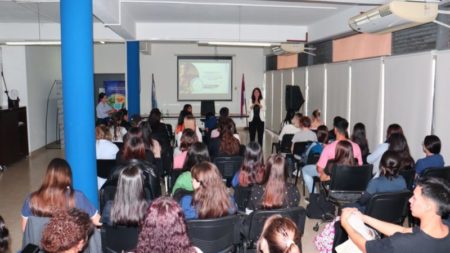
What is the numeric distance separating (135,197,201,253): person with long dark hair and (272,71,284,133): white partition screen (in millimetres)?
12110

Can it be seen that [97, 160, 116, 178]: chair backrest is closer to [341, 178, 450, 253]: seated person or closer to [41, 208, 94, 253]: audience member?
[41, 208, 94, 253]: audience member

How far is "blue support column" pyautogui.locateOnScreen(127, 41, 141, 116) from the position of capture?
10891 millimetres

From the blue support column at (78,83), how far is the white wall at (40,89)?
283 inches

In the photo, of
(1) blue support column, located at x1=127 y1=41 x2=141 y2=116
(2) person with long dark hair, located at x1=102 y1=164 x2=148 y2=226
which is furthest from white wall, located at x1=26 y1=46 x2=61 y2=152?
(2) person with long dark hair, located at x1=102 y1=164 x2=148 y2=226

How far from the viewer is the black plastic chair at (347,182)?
5152mm

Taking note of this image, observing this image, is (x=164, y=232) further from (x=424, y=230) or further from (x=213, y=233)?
(x=424, y=230)

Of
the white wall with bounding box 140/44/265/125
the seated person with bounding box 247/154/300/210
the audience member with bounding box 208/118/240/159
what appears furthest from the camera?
the white wall with bounding box 140/44/265/125

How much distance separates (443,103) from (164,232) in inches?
190

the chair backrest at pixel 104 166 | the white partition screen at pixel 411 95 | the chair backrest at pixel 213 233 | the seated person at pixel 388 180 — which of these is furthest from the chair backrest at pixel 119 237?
the white partition screen at pixel 411 95

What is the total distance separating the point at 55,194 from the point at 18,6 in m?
5.87

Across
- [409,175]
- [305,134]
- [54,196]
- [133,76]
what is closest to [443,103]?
[409,175]

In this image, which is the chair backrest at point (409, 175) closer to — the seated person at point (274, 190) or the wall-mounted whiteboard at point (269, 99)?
the seated person at point (274, 190)

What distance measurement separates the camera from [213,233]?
3.32 metres

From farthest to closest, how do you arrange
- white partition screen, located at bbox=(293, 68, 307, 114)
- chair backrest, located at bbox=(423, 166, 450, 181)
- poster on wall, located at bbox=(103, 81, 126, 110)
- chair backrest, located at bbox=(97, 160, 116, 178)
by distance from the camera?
poster on wall, located at bbox=(103, 81, 126, 110), white partition screen, located at bbox=(293, 68, 307, 114), chair backrest, located at bbox=(97, 160, 116, 178), chair backrest, located at bbox=(423, 166, 450, 181)
